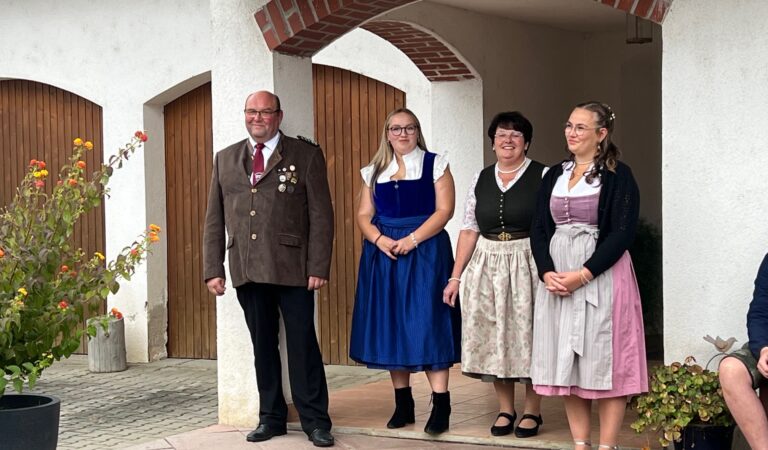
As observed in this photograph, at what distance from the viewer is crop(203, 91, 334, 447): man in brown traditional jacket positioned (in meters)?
6.36

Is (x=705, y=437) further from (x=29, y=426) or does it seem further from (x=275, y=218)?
(x=29, y=426)

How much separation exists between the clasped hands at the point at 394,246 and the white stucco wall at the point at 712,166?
1368 millimetres

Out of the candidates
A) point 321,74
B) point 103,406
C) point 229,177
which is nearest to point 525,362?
point 229,177

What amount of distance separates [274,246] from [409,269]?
0.72 metres

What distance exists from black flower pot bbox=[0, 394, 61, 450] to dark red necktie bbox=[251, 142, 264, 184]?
1.67 meters

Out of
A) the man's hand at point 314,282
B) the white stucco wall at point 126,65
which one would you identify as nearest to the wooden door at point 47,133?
the white stucco wall at point 126,65

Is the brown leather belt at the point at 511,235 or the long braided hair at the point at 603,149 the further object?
the brown leather belt at the point at 511,235

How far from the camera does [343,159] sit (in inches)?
381

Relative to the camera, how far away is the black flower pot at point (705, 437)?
17.2 feet

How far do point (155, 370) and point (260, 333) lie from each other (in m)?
3.77

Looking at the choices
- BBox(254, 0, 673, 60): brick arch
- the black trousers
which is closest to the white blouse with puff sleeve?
the black trousers

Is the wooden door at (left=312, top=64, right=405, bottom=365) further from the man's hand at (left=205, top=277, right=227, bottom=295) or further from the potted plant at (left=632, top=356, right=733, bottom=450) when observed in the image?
the potted plant at (left=632, top=356, right=733, bottom=450)

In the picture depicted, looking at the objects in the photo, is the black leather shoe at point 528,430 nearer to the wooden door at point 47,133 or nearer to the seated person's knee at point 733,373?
the seated person's knee at point 733,373

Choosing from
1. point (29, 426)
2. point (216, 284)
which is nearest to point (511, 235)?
point (216, 284)
